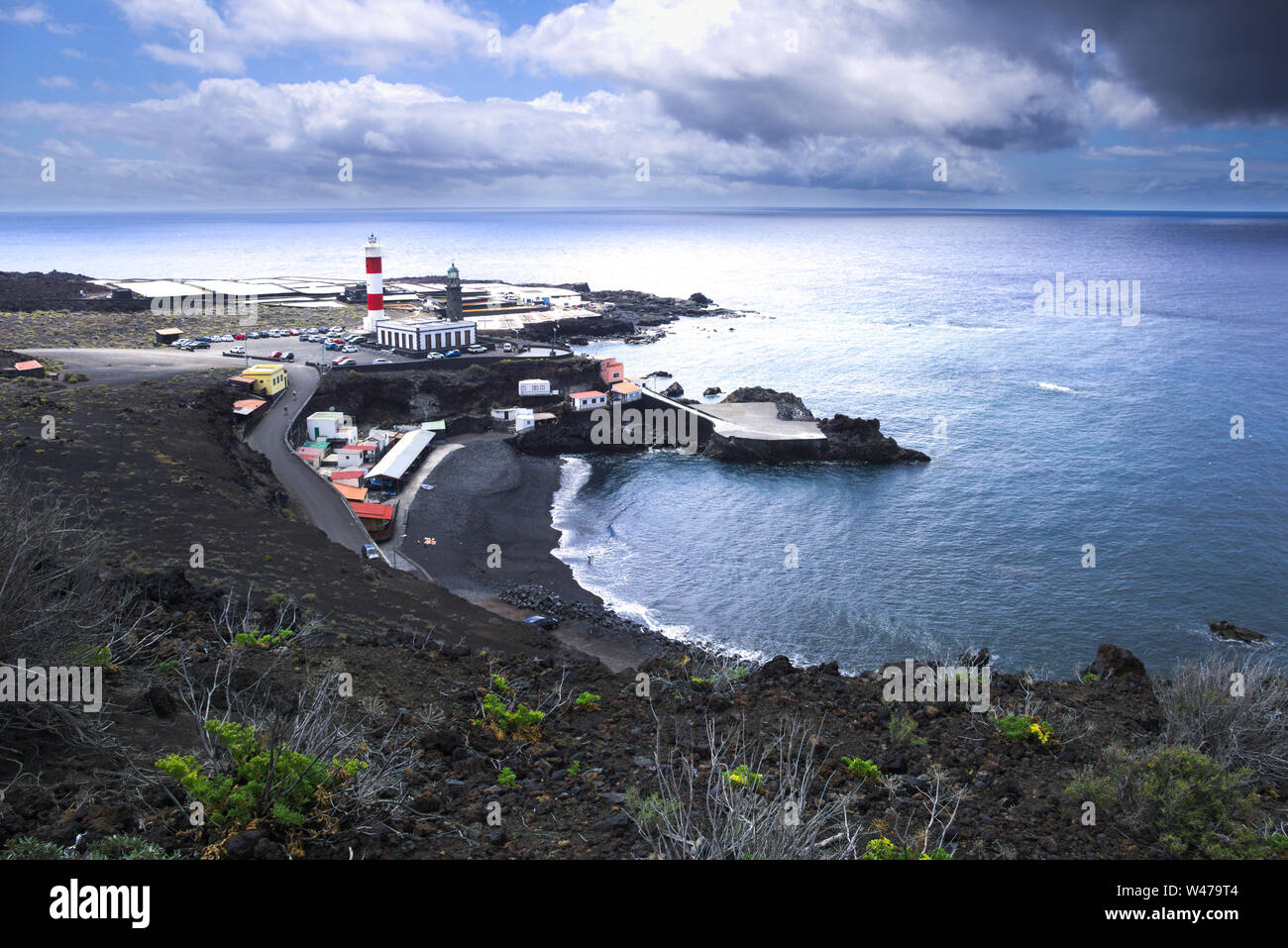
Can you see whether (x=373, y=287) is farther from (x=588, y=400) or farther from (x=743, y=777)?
(x=743, y=777)

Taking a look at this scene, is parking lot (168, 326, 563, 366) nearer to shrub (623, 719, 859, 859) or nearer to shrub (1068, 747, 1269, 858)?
shrub (623, 719, 859, 859)

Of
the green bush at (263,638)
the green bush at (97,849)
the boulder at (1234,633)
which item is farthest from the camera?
the boulder at (1234,633)

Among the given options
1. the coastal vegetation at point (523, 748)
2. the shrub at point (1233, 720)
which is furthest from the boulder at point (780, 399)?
the shrub at point (1233, 720)

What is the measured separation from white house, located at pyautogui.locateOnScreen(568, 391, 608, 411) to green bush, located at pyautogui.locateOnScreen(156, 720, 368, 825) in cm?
3882

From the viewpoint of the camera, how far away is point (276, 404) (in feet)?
128

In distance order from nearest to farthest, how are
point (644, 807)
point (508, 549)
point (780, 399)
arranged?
point (644, 807), point (508, 549), point (780, 399)

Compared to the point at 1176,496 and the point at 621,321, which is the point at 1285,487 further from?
the point at 621,321

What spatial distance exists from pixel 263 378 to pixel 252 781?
37444 millimetres

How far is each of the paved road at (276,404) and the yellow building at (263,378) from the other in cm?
71

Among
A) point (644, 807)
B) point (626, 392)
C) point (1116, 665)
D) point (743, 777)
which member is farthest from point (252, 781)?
point (626, 392)

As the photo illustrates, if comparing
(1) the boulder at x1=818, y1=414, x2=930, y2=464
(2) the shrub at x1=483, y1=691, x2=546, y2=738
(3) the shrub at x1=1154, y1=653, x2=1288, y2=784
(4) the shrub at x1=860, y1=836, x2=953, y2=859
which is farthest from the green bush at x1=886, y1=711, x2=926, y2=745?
(1) the boulder at x1=818, y1=414, x2=930, y2=464

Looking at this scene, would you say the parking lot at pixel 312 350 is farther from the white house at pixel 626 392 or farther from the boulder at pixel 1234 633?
the boulder at pixel 1234 633

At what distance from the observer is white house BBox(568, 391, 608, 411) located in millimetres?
45094

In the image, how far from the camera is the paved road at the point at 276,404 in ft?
91.1
